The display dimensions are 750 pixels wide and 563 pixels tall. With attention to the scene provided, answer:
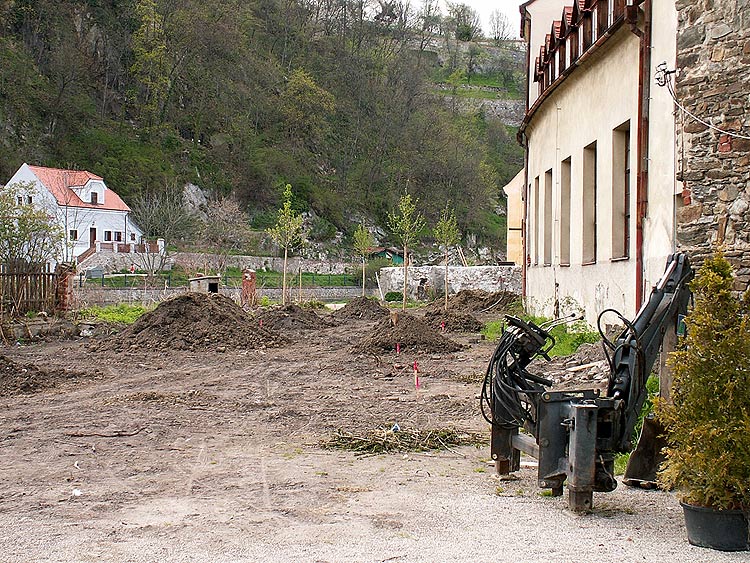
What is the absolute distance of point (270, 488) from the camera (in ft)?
23.6

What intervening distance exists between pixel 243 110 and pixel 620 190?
63429 mm

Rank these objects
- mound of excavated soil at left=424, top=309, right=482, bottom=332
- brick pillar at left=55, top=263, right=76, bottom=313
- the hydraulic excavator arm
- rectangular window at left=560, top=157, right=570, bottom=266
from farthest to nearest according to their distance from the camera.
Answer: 1. mound of excavated soil at left=424, top=309, right=482, bottom=332
2. brick pillar at left=55, top=263, right=76, bottom=313
3. rectangular window at left=560, top=157, right=570, bottom=266
4. the hydraulic excavator arm

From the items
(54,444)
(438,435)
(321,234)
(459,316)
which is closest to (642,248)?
(438,435)

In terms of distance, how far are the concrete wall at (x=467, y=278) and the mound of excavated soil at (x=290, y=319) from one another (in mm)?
13362

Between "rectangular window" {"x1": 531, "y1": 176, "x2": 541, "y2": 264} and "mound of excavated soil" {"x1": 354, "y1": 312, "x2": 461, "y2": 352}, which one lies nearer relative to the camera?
"mound of excavated soil" {"x1": 354, "y1": 312, "x2": 461, "y2": 352}

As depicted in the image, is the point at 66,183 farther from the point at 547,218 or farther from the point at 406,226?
the point at 547,218

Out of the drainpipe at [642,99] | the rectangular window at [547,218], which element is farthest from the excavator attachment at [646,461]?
the rectangular window at [547,218]

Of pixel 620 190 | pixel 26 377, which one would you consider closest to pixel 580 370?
pixel 620 190

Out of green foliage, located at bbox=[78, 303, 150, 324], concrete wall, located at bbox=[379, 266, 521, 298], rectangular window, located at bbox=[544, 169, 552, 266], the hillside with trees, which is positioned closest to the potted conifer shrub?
rectangular window, located at bbox=[544, 169, 552, 266]

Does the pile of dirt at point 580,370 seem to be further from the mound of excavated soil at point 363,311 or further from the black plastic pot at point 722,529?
the mound of excavated soil at point 363,311

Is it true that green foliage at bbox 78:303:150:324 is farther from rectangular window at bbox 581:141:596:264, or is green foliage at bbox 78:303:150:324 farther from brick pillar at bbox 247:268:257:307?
rectangular window at bbox 581:141:596:264

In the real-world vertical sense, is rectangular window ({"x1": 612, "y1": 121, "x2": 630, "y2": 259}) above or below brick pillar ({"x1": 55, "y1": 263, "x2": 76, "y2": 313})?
above

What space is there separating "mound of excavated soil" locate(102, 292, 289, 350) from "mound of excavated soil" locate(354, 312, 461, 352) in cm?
296

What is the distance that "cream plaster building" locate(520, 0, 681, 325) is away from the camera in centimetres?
1263
